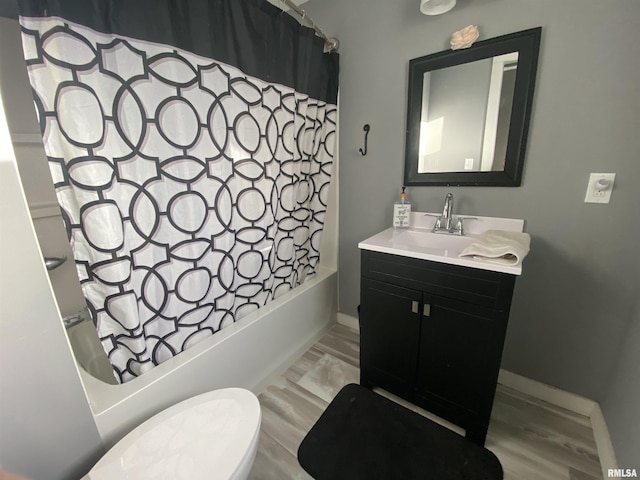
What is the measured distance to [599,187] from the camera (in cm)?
115

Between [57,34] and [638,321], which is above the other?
[57,34]

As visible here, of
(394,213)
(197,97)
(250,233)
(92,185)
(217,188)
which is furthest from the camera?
(394,213)

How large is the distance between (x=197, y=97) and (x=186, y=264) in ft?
2.32

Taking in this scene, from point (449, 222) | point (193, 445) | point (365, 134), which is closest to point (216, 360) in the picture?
point (193, 445)

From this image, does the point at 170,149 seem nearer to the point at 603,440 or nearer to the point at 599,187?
the point at 599,187

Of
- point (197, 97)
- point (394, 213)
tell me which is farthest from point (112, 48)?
point (394, 213)

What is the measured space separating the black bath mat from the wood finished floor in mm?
63

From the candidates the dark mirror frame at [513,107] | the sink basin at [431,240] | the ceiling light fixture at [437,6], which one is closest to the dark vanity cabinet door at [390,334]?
the sink basin at [431,240]

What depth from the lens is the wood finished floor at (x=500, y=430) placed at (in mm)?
1139

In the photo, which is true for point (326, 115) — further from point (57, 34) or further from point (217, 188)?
point (57, 34)

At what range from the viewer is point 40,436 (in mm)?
730

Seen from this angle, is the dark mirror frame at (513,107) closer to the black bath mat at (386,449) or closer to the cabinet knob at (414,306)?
the cabinet knob at (414,306)

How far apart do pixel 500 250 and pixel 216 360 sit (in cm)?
138

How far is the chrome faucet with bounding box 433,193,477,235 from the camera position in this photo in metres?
1.47
